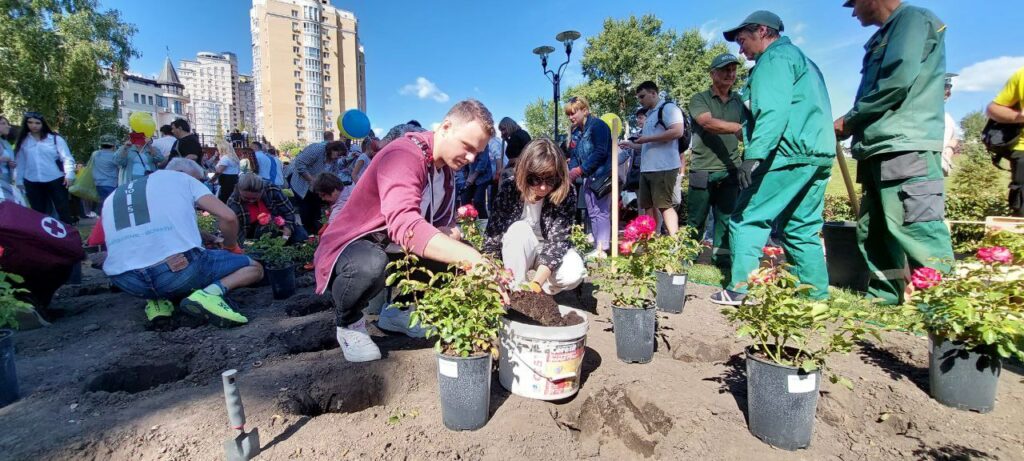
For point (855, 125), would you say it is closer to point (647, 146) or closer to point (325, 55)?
point (647, 146)

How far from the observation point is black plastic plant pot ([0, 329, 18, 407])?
198 cm

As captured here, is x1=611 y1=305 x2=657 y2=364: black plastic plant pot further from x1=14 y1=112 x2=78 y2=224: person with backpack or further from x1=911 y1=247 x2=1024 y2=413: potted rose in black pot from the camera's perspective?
x1=14 y1=112 x2=78 y2=224: person with backpack

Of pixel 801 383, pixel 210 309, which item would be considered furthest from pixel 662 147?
pixel 210 309

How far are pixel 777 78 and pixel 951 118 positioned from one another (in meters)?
3.52

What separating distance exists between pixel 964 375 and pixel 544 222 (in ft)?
7.17


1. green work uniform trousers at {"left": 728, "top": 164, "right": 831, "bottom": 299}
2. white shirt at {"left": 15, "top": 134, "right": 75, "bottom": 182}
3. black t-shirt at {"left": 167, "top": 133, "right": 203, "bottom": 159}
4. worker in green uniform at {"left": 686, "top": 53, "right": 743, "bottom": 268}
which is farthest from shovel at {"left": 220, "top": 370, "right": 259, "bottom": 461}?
white shirt at {"left": 15, "top": 134, "right": 75, "bottom": 182}

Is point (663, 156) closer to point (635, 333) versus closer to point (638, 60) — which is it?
point (635, 333)

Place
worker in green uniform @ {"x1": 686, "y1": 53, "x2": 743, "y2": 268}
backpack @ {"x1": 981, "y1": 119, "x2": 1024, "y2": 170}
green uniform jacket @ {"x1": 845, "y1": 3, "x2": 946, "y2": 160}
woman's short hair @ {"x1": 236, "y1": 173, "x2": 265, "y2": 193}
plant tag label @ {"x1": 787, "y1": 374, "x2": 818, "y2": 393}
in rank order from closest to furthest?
plant tag label @ {"x1": 787, "y1": 374, "x2": 818, "y2": 393}, green uniform jacket @ {"x1": 845, "y1": 3, "x2": 946, "y2": 160}, backpack @ {"x1": 981, "y1": 119, "x2": 1024, "y2": 170}, worker in green uniform @ {"x1": 686, "y1": 53, "x2": 743, "y2": 268}, woman's short hair @ {"x1": 236, "y1": 173, "x2": 265, "y2": 193}

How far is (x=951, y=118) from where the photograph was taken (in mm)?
4891

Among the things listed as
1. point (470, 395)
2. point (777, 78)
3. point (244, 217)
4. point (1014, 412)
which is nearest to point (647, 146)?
point (777, 78)

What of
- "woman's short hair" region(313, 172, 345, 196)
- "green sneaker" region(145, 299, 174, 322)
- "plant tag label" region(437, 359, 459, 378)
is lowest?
"plant tag label" region(437, 359, 459, 378)

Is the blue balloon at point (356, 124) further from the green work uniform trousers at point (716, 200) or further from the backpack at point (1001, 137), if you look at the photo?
the backpack at point (1001, 137)

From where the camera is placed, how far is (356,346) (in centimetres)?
237

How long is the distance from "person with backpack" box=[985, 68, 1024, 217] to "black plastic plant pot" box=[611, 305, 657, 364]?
3389 millimetres
